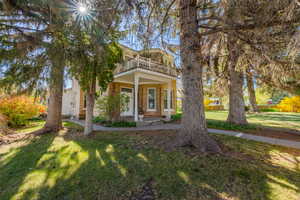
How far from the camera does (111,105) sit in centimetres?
855

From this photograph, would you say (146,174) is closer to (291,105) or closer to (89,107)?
(89,107)

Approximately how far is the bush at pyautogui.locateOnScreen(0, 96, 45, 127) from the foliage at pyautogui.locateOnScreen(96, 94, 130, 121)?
4.03 m

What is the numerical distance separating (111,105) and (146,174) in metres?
6.34

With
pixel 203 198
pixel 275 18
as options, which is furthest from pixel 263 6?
pixel 203 198

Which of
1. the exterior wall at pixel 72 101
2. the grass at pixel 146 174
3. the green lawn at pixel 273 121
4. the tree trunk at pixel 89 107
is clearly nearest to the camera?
the grass at pixel 146 174

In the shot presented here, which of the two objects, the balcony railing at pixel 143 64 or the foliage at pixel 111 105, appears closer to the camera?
the foliage at pixel 111 105

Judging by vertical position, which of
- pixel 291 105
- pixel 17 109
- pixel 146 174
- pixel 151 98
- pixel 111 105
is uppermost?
pixel 151 98

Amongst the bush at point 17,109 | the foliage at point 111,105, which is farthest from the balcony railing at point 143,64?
the bush at point 17,109

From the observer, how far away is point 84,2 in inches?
154

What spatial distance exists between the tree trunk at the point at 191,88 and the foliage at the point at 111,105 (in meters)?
5.35

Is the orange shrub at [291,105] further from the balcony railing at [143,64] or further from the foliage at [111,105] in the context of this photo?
the foliage at [111,105]

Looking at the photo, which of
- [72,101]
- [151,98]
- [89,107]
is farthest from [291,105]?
[72,101]

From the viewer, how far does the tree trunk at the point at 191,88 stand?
4227 millimetres

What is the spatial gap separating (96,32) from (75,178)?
437 cm
